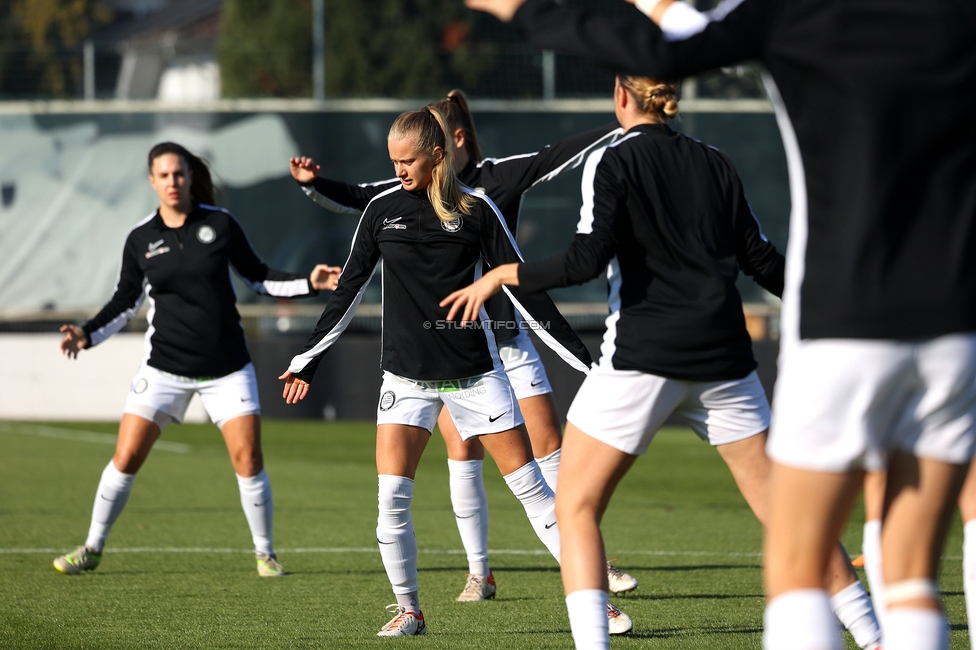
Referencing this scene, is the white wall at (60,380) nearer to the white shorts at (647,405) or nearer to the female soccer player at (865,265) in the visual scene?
the white shorts at (647,405)

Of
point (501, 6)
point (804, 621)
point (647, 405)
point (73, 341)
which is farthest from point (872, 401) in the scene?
point (73, 341)

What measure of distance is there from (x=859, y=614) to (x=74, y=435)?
13.4m

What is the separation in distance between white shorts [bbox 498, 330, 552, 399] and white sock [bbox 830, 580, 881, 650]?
237 cm

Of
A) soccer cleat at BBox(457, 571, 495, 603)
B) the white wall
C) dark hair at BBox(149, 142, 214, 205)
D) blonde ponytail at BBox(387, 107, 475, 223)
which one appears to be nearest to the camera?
blonde ponytail at BBox(387, 107, 475, 223)

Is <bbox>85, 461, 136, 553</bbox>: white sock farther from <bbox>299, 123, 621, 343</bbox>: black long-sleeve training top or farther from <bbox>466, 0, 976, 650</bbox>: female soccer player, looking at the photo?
<bbox>466, 0, 976, 650</bbox>: female soccer player

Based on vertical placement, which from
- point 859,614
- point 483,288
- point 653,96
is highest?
point 653,96

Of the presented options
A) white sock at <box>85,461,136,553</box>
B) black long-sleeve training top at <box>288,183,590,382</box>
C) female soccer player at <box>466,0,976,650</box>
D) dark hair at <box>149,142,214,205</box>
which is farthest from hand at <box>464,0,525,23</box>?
white sock at <box>85,461,136,553</box>

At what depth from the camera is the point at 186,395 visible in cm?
672

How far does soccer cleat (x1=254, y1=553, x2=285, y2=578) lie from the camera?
6600 mm

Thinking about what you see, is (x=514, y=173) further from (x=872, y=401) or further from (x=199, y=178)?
(x=872, y=401)

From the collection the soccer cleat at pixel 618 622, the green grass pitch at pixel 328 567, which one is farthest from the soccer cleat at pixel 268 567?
the soccer cleat at pixel 618 622

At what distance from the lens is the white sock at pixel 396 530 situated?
5047mm

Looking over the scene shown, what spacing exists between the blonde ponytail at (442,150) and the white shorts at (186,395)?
1.98 m

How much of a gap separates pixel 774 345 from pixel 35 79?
36.0 feet
